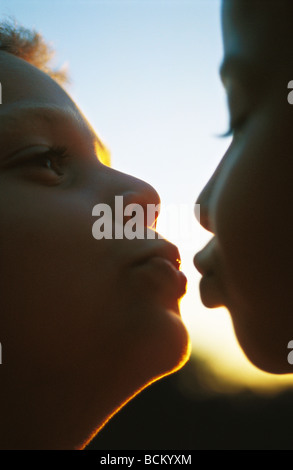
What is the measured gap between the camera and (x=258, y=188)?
3.06ft

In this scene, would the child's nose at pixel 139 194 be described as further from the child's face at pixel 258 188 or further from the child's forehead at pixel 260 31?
the child's forehead at pixel 260 31

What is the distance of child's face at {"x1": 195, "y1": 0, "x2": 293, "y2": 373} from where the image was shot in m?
0.91

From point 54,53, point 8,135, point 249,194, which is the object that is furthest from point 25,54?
point 249,194

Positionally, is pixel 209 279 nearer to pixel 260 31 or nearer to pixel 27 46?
pixel 260 31

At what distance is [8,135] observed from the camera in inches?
40.4

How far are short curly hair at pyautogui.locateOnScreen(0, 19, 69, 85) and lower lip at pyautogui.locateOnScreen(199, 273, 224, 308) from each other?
89cm

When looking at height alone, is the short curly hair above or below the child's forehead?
above

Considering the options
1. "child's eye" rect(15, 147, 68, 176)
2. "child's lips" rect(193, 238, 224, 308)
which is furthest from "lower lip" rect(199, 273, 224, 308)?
"child's eye" rect(15, 147, 68, 176)

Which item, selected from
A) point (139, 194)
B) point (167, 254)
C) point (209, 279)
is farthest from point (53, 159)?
point (209, 279)

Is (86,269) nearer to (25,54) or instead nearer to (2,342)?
(2,342)

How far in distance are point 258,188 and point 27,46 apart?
0.96 meters

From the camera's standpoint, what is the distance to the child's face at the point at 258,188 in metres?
0.91

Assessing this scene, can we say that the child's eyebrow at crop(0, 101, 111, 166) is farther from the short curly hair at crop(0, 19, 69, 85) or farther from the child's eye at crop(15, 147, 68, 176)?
the short curly hair at crop(0, 19, 69, 85)

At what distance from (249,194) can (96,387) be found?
1.68 ft
